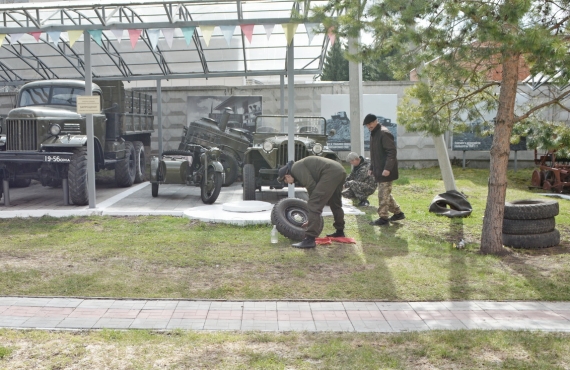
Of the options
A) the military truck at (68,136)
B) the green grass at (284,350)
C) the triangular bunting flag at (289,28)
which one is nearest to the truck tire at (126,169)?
the military truck at (68,136)

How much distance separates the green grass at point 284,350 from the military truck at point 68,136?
6353 millimetres

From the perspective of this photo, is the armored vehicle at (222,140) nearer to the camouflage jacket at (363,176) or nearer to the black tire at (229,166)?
the black tire at (229,166)

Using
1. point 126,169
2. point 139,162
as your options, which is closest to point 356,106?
point 126,169

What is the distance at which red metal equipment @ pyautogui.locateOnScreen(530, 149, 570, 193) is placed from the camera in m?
14.3

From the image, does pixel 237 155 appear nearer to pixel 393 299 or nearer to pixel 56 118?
Answer: pixel 56 118

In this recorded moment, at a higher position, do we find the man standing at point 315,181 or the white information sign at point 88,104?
the white information sign at point 88,104

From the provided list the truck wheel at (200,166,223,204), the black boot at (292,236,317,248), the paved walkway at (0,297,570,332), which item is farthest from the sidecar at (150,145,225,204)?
the paved walkway at (0,297,570,332)

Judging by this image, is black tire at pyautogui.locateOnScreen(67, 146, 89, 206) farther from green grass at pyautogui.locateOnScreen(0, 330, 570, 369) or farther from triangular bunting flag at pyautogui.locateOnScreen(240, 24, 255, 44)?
green grass at pyautogui.locateOnScreen(0, 330, 570, 369)

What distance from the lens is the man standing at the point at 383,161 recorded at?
370 inches

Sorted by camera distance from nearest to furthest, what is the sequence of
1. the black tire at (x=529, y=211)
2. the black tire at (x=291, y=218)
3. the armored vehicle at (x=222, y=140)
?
the black tire at (x=529, y=211) → the black tire at (x=291, y=218) → the armored vehicle at (x=222, y=140)

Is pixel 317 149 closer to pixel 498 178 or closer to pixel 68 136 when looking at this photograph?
pixel 498 178

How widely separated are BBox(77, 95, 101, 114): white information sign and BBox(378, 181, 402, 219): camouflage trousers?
15.1ft

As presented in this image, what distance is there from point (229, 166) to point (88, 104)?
4644mm

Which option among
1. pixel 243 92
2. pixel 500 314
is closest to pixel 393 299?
pixel 500 314
